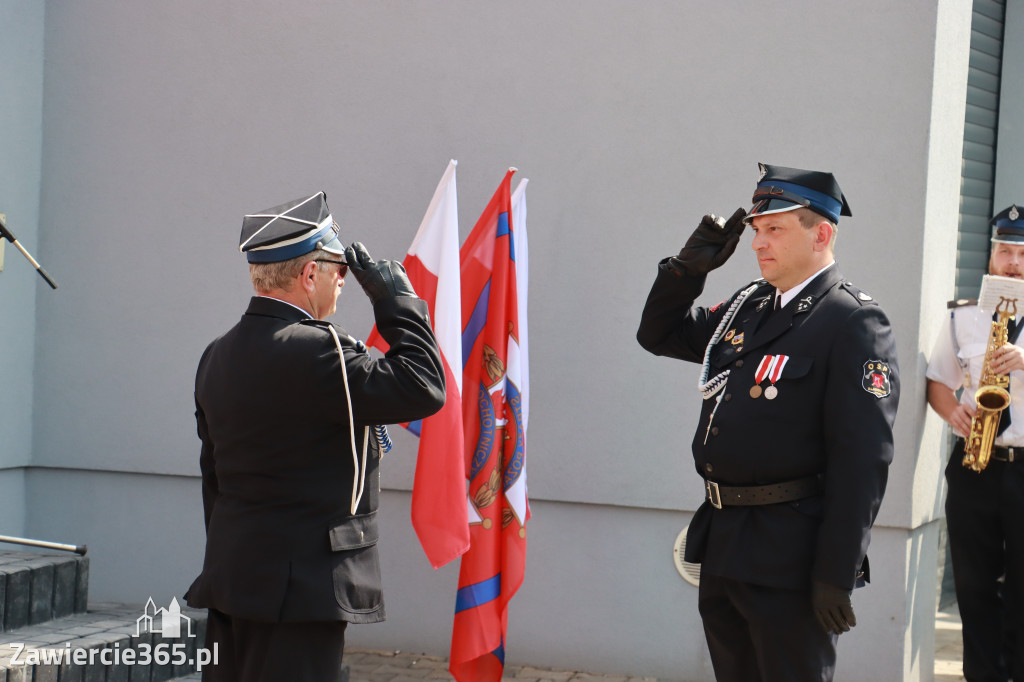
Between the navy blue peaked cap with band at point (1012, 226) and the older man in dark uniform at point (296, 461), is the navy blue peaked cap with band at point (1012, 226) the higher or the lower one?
the higher one

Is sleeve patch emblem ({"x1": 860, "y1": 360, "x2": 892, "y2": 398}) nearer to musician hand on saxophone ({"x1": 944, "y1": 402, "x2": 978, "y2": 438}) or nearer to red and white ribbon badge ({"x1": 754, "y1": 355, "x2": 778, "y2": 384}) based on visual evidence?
red and white ribbon badge ({"x1": 754, "y1": 355, "x2": 778, "y2": 384})

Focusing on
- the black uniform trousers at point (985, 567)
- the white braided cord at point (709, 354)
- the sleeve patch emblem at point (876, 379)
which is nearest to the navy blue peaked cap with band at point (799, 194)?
the white braided cord at point (709, 354)

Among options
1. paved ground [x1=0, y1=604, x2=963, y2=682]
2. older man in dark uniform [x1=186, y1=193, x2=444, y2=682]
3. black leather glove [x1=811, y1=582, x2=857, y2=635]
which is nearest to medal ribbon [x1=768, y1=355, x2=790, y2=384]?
black leather glove [x1=811, y1=582, x2=857, y2=635]

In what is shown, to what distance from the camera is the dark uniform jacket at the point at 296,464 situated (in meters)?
2.75

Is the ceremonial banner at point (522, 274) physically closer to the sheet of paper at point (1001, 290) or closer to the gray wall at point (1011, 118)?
the sheet of paper at point (1001, 290)

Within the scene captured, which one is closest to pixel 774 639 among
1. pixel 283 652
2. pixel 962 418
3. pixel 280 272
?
pixel 283 652

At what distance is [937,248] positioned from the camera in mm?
4820

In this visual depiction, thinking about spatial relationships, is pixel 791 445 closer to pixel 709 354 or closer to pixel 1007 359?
pixel 709 354

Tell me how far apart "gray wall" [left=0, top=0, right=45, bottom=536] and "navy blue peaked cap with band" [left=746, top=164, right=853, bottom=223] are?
13.2 feet

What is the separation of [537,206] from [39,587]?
9.05ft

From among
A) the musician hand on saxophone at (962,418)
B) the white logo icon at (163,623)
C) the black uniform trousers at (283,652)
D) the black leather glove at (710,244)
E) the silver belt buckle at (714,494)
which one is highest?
the black leather glove at (710,244)

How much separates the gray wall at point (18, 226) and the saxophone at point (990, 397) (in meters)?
4.67

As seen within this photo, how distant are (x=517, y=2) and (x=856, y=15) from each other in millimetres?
1579

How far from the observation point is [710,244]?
3438 millimetres
